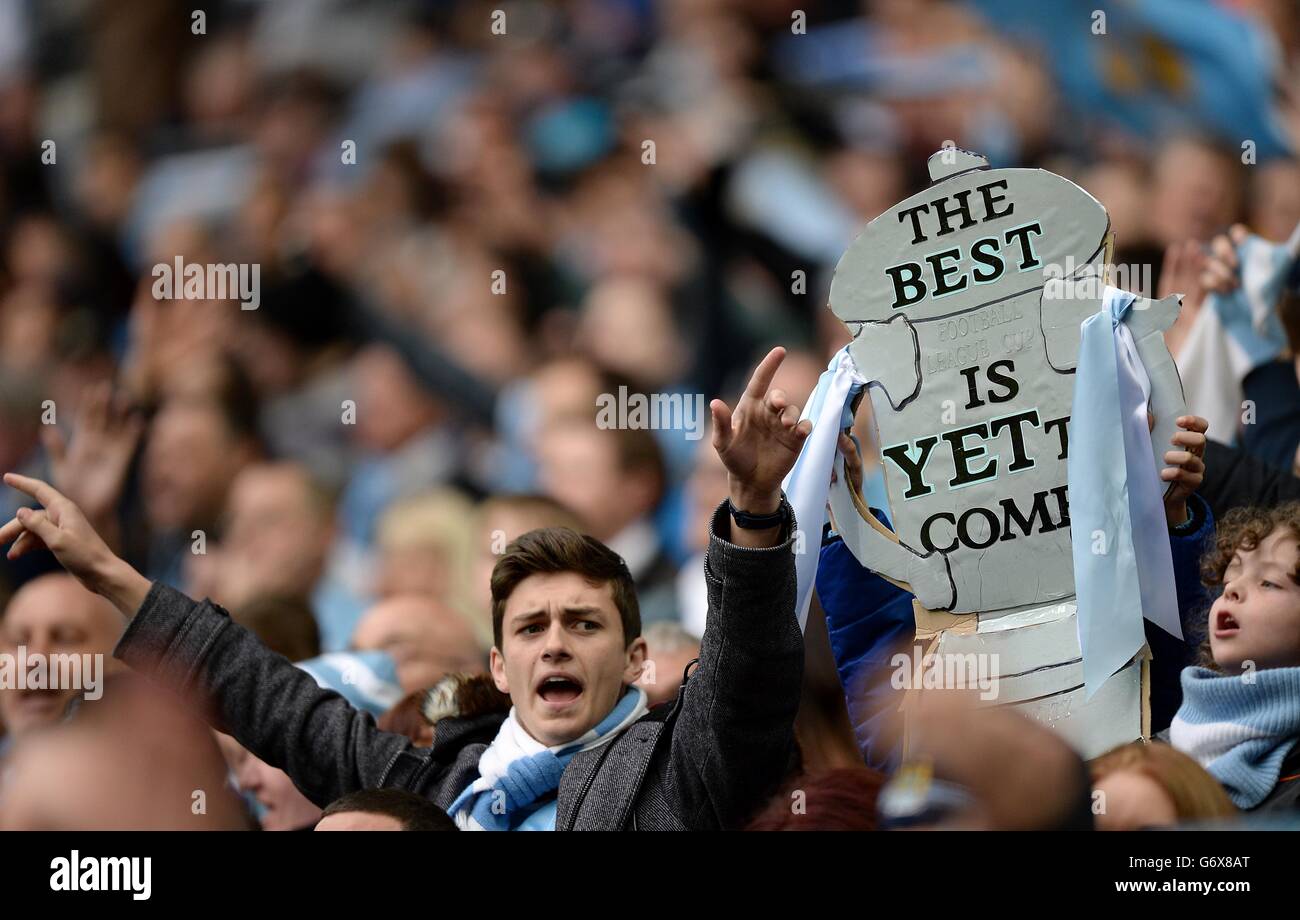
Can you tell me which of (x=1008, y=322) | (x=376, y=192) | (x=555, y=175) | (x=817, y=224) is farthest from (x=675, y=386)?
(x=1008, y=322)

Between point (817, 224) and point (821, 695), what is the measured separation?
9.10 feet

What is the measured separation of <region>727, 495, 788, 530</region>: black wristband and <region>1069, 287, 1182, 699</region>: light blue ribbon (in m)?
0.61

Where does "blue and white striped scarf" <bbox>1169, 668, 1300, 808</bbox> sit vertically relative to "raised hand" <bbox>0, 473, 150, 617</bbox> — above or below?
below

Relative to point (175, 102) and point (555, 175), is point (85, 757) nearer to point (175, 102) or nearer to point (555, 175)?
→ point (555, 175)

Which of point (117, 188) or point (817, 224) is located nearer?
point (817, 224)

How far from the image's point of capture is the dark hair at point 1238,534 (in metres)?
3.10

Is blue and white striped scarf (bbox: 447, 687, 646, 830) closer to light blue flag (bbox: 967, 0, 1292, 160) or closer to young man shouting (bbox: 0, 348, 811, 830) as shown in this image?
young man shouting (bbox: 0, 348, 811, 830)

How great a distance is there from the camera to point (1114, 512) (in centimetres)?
317

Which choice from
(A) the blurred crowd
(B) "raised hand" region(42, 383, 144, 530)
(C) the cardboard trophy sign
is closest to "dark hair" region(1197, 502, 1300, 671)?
(C) the cardboard trophy sign

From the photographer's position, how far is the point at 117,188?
691 cm

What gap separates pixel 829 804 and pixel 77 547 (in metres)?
1.44

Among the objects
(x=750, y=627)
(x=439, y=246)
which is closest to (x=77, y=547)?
(x=750, y=627)

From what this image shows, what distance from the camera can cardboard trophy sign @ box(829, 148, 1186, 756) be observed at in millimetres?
3275

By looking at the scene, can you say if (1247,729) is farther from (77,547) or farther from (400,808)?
(77,547)
